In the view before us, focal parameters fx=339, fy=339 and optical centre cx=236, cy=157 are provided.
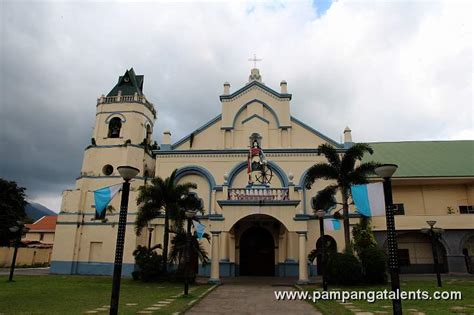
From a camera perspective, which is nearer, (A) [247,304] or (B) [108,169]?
(A) [247,304]

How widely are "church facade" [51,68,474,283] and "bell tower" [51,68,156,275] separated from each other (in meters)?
0.08

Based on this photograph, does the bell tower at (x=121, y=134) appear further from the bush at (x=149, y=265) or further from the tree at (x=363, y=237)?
the tree at (x=363, y=237)

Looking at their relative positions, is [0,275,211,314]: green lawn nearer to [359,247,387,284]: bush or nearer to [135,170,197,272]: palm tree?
[135,170,197,272]: palm tree

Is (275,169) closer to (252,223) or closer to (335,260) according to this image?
(252,223)

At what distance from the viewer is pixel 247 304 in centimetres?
1187

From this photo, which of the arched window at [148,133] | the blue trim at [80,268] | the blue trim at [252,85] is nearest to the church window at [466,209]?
the blue trim at [252,85]

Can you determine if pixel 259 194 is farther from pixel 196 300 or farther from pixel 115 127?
pixel 115 127

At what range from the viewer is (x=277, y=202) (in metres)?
18.7

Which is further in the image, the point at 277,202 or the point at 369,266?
the point at 277,202

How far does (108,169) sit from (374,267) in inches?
828

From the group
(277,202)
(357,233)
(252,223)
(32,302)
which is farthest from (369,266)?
(32,302)

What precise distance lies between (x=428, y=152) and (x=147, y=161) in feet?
79.4

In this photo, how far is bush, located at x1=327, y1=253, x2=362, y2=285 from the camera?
16891mm

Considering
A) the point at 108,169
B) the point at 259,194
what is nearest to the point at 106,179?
the point at 108,169
